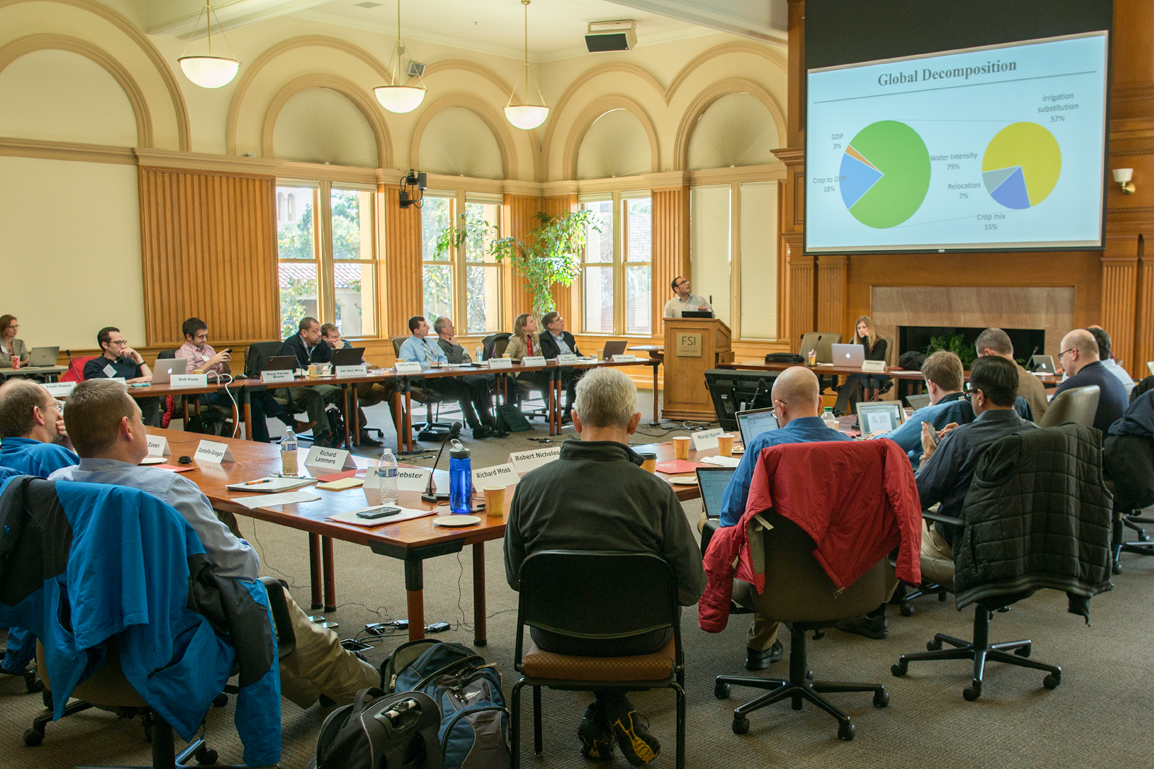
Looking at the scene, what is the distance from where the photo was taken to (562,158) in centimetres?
1363

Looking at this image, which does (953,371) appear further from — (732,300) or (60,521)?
(732,300)

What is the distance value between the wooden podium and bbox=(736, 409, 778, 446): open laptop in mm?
5026

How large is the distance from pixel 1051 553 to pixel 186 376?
20.7ft

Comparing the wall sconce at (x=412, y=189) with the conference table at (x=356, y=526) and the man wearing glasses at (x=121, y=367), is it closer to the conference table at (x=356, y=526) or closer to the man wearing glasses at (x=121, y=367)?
the man wearing glasses at (x=121, y=367)

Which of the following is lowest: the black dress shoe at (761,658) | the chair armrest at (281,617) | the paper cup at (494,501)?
the black dress shoe at (761,658)

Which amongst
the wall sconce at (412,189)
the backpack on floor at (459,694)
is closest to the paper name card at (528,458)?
the backpack on floor at (459,694)

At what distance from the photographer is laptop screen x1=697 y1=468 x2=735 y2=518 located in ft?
11.5

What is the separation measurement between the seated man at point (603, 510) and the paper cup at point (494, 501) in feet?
1.96

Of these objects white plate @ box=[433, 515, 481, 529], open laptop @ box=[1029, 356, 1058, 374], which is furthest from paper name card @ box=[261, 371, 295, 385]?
open laptop @ box=[1029, 356, 1058, 374]

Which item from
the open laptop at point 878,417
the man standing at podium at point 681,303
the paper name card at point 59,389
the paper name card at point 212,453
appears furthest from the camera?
the man standing at podium at point 681,303

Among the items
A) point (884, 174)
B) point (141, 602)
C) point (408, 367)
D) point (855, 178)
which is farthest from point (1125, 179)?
point (141, 602)

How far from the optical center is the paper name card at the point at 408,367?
27.8 feet

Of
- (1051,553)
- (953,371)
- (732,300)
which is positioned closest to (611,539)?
(1051,553)

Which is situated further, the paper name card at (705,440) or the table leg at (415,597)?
the paper name card at (705,440)
